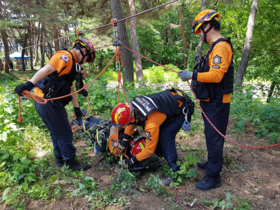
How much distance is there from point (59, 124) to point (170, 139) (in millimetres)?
1700

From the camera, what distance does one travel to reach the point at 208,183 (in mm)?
2871

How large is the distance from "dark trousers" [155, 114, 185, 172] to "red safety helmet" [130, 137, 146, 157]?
0.32 metres

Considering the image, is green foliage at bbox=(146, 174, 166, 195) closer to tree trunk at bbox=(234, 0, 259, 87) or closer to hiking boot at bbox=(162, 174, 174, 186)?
hiking boot at bbox=(162, 174, 174, 186)

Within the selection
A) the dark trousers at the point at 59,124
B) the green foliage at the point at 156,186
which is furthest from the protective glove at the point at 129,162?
the dark trousers at the point at 59,124

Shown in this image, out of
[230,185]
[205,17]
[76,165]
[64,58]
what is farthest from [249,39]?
[76,165]

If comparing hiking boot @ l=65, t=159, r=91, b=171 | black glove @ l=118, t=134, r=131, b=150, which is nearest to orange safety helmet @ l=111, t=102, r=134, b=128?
black glove @ l=118, t=134, r=131, b=150

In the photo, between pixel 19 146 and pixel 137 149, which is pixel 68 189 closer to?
pixel 137 149

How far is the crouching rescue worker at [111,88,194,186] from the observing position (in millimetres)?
2812

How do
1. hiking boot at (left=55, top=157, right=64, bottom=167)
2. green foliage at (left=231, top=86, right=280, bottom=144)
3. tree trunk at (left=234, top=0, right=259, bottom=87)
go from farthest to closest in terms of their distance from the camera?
tree trunk at (left=234, top=0, right=259, bottom=87) → green foliage at (left=231, top=86, right=280, bottom=144) → hiking boot at (left=55, top=157, right=64, bottom=167)

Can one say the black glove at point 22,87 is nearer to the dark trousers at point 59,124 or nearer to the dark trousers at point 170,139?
the dark trousers at point 59,124

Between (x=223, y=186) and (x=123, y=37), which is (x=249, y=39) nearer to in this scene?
(x=123, y=37)

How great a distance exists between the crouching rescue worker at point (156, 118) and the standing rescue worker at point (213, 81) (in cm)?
38

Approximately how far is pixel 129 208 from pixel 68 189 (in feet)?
3.07

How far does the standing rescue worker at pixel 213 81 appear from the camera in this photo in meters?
2.44
